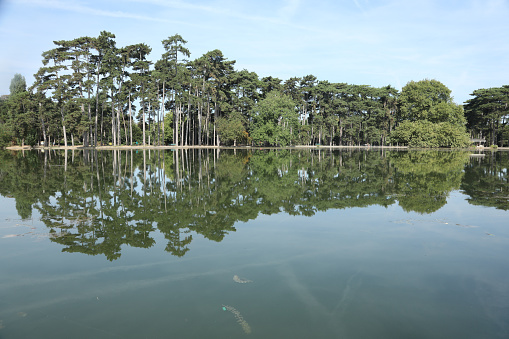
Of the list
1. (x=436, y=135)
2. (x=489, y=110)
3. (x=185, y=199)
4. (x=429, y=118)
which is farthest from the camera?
(x=489, y=110)

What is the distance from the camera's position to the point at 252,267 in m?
5.96

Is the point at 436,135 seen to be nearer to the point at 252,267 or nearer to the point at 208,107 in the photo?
the point at 208,107

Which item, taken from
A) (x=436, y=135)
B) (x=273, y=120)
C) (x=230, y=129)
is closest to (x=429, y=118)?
(x=436, y=135)

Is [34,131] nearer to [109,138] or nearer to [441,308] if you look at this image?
[109,138]

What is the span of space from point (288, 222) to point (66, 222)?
583cm

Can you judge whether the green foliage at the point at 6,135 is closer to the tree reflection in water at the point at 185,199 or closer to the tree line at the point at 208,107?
the tree line at the point at 208,107

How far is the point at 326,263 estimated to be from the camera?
20.3 ft

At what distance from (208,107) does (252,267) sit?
63777 millimetres

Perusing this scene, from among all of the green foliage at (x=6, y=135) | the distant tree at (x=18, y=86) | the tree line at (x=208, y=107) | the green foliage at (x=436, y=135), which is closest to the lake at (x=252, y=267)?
the tree line at (x=208, y=107)

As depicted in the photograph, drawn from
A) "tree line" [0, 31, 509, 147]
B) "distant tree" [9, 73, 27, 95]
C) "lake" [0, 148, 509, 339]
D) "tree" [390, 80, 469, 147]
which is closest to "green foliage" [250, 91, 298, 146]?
"tree line" [0, 31, 509, 147]

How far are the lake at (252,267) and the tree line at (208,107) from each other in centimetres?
5165

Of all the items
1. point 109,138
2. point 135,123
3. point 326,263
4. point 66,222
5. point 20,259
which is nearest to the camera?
point 326,263

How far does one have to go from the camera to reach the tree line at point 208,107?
193 ft

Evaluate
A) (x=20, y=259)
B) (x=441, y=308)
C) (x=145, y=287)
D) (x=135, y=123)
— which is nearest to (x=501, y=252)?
(x=441, y=308)
